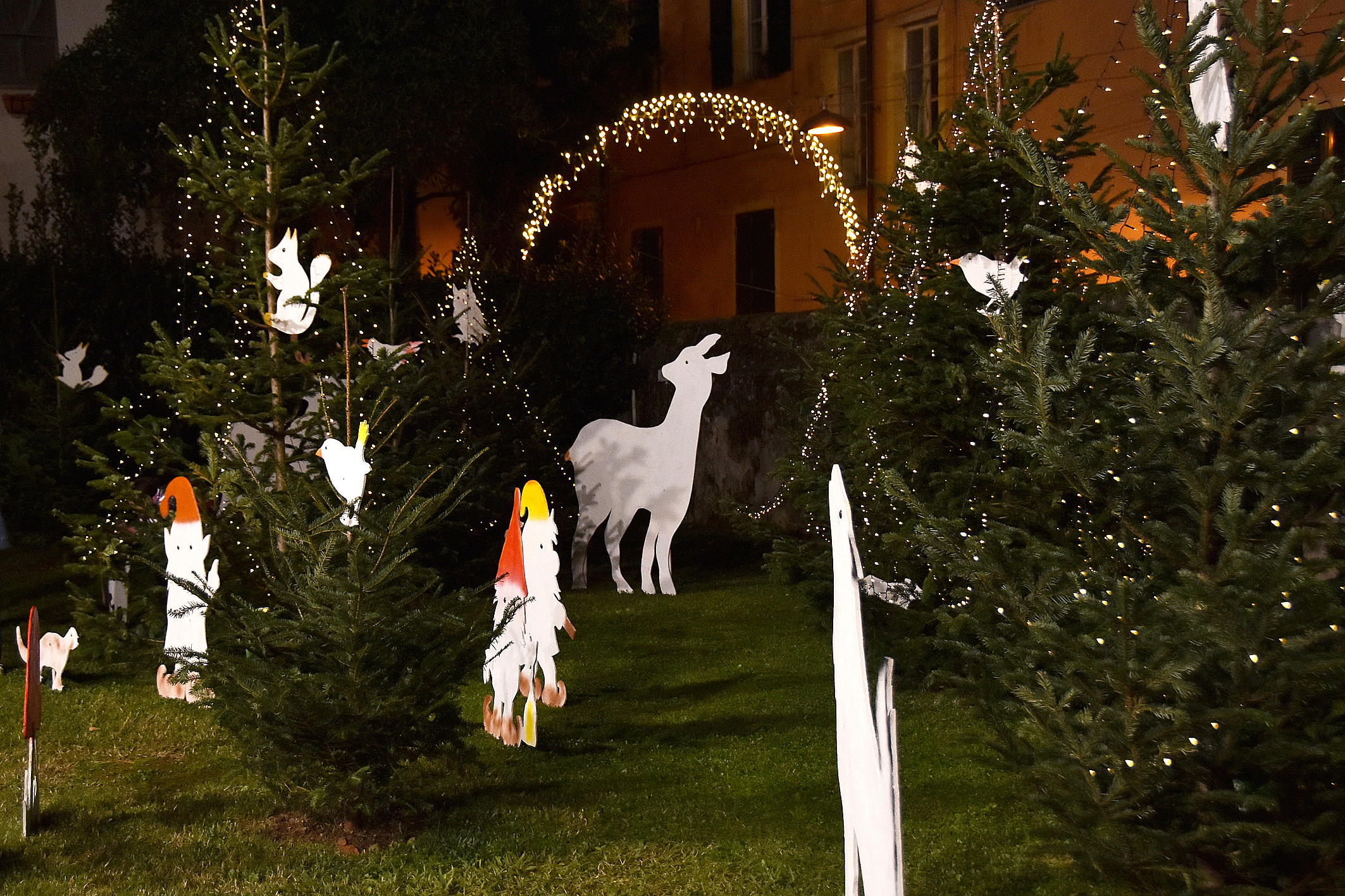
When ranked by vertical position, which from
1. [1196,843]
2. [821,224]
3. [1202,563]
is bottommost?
[1196,843]

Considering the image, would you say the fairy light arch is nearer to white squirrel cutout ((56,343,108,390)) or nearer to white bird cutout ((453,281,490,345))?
white bird cutout ((453,281,490,345))

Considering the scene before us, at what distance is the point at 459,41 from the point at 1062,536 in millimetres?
14433

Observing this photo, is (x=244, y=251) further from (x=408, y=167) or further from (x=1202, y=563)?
(x=408, y=167)

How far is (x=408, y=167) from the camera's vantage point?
17.3m

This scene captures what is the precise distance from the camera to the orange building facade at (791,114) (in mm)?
14750

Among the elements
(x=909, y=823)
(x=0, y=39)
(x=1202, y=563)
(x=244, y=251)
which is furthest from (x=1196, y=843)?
(x=0, y=39)

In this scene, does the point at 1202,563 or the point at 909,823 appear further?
the point at 909,823

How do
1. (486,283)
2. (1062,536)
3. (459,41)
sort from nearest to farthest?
(1062,536) < (486,283) < (459,41)

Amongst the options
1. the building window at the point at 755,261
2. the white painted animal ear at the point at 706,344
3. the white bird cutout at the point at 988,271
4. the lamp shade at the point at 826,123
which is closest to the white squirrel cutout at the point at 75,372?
the white painted animal ear at the point at 706,344

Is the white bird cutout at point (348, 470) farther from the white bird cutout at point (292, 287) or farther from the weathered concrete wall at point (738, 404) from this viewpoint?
the weathered concrete wall at point (738, 404)

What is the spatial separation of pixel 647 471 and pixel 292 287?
4877mm

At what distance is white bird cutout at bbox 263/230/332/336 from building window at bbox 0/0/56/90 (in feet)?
51.1

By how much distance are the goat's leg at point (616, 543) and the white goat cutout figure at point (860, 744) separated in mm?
7443

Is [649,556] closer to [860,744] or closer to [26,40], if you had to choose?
[860,744]
